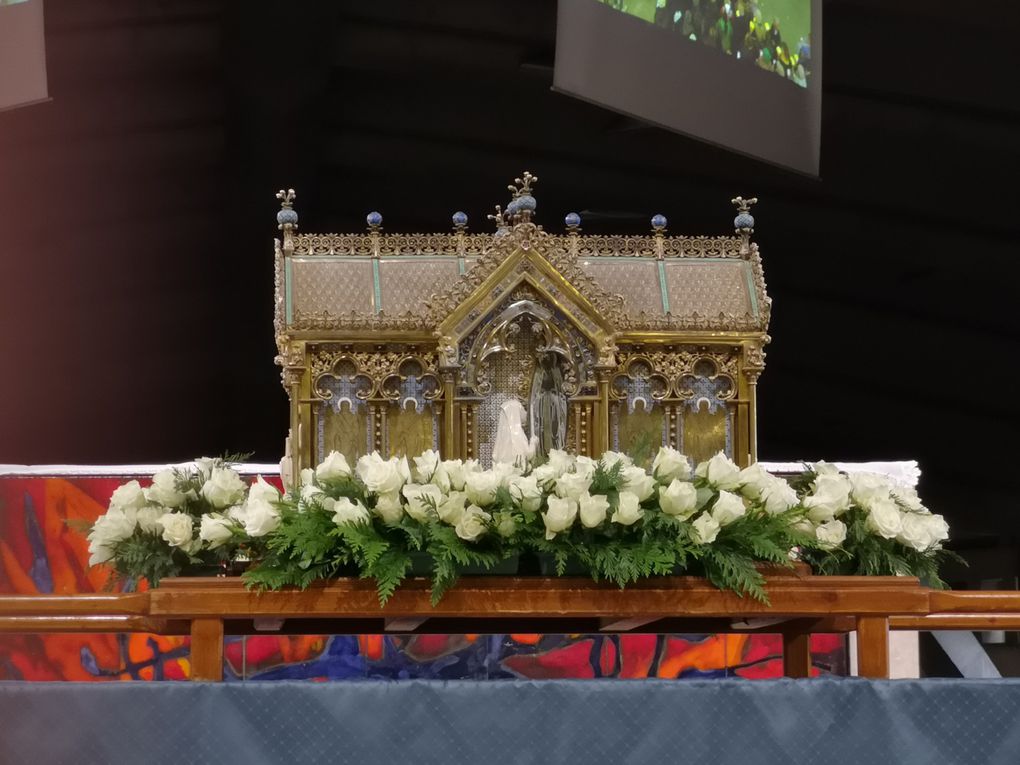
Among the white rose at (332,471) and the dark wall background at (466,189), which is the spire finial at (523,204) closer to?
the white rose at (332,471)

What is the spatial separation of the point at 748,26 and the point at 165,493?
3.86m

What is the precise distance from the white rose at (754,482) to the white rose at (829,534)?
20 centimetres

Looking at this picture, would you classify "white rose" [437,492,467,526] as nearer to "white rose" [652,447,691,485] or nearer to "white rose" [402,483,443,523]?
"white rose" [402,483,443,523]

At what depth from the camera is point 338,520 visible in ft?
8.32

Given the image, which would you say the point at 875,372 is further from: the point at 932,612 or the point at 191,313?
the point at 932,612

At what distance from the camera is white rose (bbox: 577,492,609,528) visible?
2.54 m

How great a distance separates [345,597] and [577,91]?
10.6ft

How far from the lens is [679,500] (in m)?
2.63

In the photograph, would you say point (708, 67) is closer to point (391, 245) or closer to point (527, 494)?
point (391, 245)

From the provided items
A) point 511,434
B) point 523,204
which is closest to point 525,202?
point 523,204

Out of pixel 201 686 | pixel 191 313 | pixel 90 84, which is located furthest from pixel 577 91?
pixel 191 313

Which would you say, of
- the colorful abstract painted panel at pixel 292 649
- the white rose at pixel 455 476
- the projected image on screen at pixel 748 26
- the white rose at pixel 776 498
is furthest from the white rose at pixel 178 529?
the projected image on screen at pixel 748 26

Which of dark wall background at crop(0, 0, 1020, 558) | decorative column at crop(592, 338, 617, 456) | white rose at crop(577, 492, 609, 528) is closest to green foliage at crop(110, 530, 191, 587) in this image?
white rose at crop(577, 492, 609, 528)

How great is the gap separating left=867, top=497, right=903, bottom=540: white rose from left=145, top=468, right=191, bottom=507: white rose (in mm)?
1578
